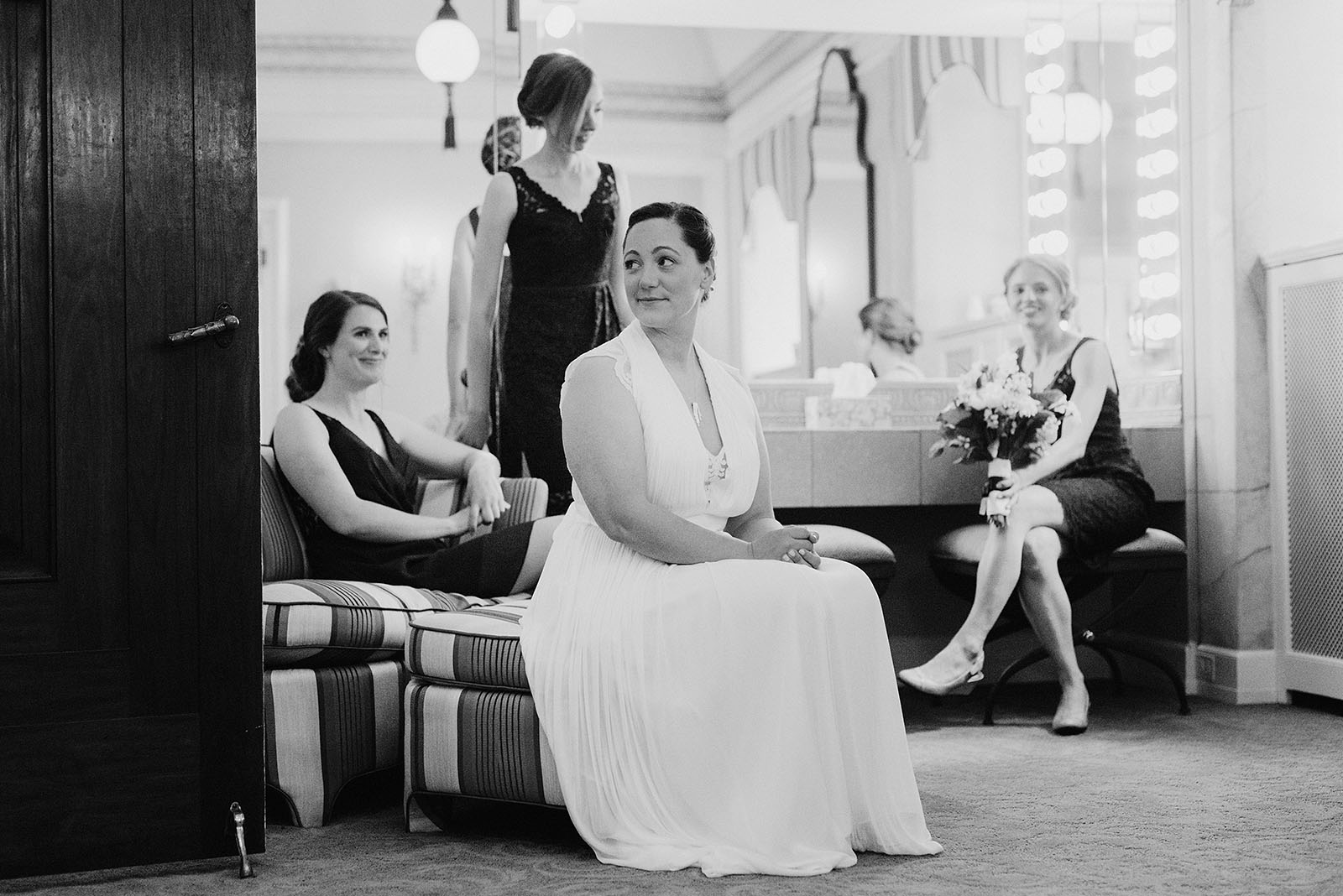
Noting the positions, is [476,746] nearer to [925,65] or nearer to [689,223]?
[689,223]

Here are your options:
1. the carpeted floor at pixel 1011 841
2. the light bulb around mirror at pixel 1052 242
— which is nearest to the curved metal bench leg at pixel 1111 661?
the carpeted floor at pixel 1011 841

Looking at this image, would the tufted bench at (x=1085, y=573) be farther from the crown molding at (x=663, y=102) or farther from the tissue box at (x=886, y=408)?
the crown molding at (x=663, y=102)

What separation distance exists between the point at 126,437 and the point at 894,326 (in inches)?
141

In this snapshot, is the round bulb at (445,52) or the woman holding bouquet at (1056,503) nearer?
the woman holding bouquet at (1056,503)

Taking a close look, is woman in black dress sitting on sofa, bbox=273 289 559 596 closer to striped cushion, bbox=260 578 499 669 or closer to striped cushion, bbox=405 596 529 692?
striped cushion, bbox=260 578 499 669

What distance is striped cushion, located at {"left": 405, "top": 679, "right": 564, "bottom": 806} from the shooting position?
2762mm

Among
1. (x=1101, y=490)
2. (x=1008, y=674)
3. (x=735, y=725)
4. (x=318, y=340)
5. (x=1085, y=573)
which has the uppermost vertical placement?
(x=318, y=340)

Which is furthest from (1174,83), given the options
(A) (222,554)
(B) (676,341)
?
(A) (222,554)

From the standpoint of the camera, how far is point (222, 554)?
263cm

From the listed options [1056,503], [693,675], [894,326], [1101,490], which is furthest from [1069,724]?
[693,675]

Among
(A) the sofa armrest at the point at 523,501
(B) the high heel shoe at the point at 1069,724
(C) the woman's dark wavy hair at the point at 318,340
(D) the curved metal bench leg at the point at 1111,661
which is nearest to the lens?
(C) the woman's dark wavy hair at the point at 318,340

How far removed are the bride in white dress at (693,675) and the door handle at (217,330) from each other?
675 millimetres

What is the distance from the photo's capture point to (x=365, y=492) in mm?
3738

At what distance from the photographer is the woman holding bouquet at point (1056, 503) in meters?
4.36
